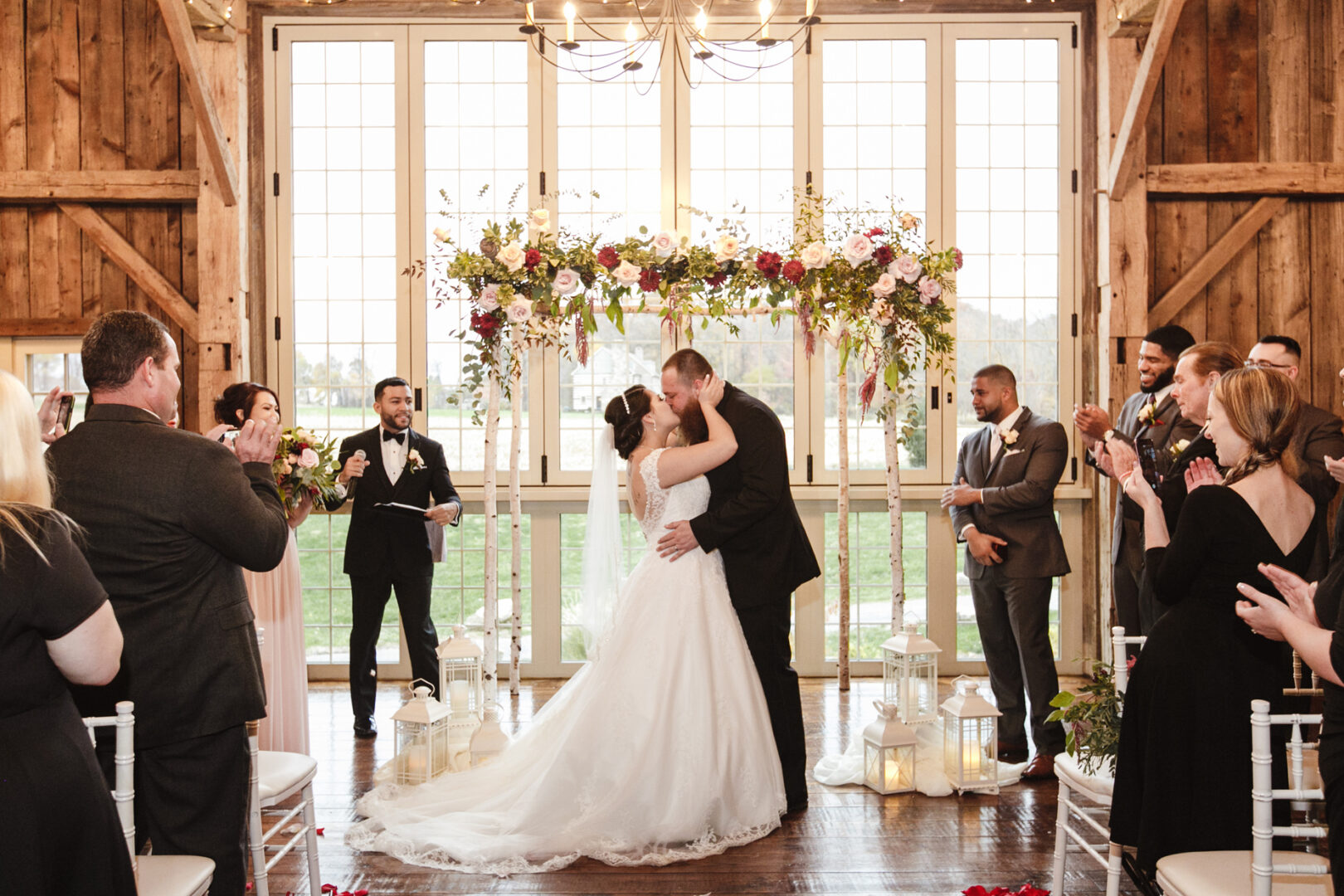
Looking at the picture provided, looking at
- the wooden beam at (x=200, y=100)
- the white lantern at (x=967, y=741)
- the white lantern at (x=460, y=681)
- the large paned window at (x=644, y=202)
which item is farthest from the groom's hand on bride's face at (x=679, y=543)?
the wooden beam at (x=200, y=100)

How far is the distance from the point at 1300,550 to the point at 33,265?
6757mm

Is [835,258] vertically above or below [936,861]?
above

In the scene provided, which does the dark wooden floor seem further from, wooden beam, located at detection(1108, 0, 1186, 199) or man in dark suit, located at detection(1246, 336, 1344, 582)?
wooden beam, located at detection(1108, 0, 1186, 199)

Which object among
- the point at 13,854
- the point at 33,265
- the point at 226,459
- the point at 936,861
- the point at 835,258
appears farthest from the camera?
the point at 33,265

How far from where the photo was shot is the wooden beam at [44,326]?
651 cm

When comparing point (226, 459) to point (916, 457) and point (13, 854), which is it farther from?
point (916, 457)

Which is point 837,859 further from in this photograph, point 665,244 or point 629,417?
point 665,244

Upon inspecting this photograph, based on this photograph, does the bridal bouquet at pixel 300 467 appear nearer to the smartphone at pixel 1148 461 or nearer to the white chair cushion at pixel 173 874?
the white chair cushion at pixel 173 874

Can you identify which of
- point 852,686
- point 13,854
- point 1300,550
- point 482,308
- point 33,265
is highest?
point 33,265

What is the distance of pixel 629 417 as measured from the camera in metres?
4.38

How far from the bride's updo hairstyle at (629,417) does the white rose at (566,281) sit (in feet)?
3.54

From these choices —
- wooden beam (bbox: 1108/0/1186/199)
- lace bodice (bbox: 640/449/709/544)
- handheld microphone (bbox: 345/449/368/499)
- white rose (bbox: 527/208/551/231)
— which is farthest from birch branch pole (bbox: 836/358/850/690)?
handheld microphone (bbox: 345/449/368/499)

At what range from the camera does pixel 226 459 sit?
2629 millimetres

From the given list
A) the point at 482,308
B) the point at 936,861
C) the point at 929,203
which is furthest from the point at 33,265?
the point at 936,861
